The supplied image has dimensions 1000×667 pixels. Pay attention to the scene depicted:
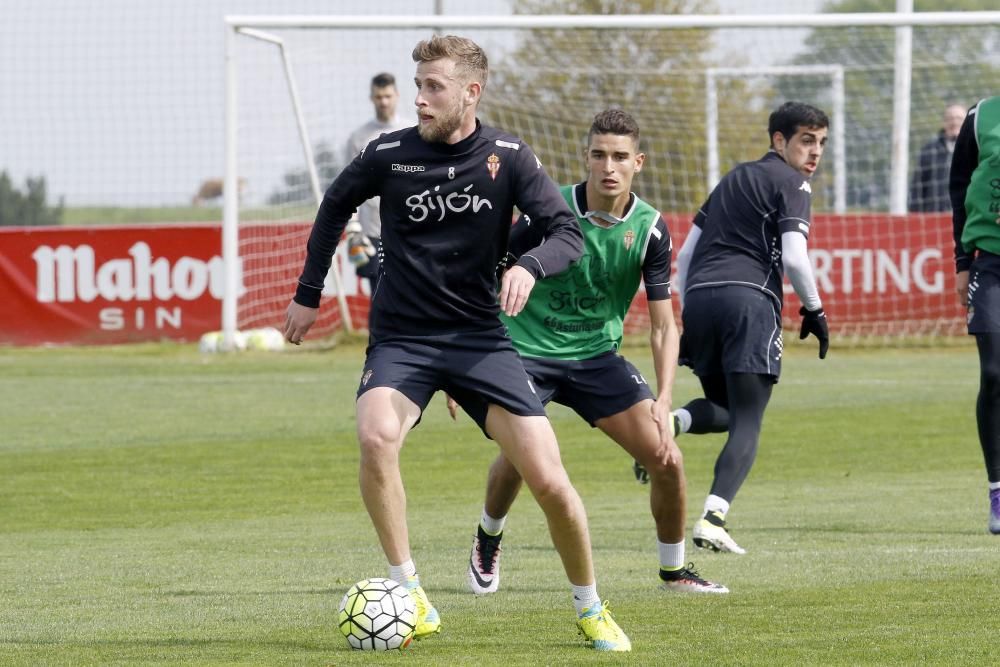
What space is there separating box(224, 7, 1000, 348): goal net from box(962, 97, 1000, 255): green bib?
9923 mm

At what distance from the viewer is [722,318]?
28.0ft

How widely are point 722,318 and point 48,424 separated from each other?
6.89 m

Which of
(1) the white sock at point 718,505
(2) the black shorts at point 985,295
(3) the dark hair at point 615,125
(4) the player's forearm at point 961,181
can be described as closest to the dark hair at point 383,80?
(4) the player's forearm at point 961,181

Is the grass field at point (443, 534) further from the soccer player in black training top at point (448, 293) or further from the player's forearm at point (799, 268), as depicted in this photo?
the player's forearm at point (799, 268)

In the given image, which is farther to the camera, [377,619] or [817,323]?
[817,323]

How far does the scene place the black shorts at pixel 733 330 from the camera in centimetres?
841

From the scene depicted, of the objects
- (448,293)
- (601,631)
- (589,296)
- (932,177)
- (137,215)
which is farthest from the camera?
(137,215)

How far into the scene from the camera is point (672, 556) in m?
6.98

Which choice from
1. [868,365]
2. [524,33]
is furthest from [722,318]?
[524,33]

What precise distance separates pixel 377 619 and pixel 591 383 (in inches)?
69.9

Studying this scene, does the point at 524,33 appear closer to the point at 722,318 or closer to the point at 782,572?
the point at 722,318

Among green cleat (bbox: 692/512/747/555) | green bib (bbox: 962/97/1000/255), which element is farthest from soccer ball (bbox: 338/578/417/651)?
green bib (bbox: 962/97/1000/255)

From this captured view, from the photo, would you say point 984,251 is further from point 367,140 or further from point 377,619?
point 367,140

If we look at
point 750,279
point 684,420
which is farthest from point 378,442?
point 684,420
